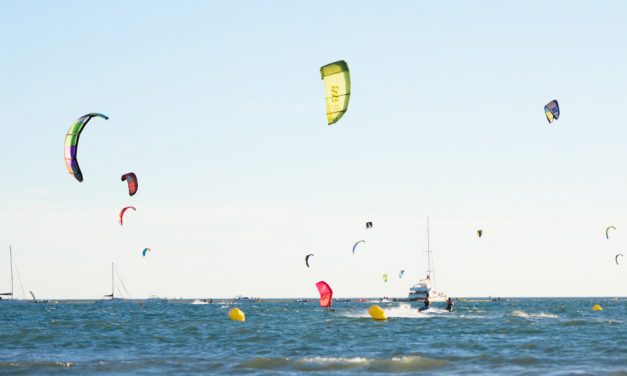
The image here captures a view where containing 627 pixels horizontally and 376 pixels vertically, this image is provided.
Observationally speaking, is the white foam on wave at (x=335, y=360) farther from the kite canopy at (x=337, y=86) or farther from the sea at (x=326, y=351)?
the kite canopy at (x=337, y=86)

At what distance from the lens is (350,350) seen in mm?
24891

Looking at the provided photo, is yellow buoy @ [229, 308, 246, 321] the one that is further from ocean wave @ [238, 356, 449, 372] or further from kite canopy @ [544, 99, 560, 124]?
ocean wave @ [238, 356, 449, 372]

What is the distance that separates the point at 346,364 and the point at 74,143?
10.5 m

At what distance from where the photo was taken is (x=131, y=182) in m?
34.0

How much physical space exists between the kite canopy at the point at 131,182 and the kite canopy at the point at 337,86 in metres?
14.8

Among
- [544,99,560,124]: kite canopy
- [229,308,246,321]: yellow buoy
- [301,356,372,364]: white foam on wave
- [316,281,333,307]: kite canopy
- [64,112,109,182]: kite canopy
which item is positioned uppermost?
[544,99,560,124]: kite canopy

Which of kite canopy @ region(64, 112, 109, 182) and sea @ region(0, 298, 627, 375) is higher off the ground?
kite canopy @ region(64, 112, 109, 182)

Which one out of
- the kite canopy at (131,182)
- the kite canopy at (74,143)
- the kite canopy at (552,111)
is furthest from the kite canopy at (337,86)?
the kite canopy at (552,111)

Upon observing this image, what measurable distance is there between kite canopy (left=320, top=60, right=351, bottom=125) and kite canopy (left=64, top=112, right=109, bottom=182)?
25.3ft

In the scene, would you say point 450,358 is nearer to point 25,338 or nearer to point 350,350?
point 350,350

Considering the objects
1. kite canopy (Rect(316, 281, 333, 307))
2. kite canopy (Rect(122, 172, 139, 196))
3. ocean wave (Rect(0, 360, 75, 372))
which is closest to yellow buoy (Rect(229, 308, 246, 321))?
kite canopy (Rect(316, 281, 333, 307))

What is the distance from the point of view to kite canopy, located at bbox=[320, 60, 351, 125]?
19.9 m

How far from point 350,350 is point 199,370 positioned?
609 centimetres

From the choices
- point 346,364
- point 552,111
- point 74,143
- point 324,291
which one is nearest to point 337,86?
point 346,364
